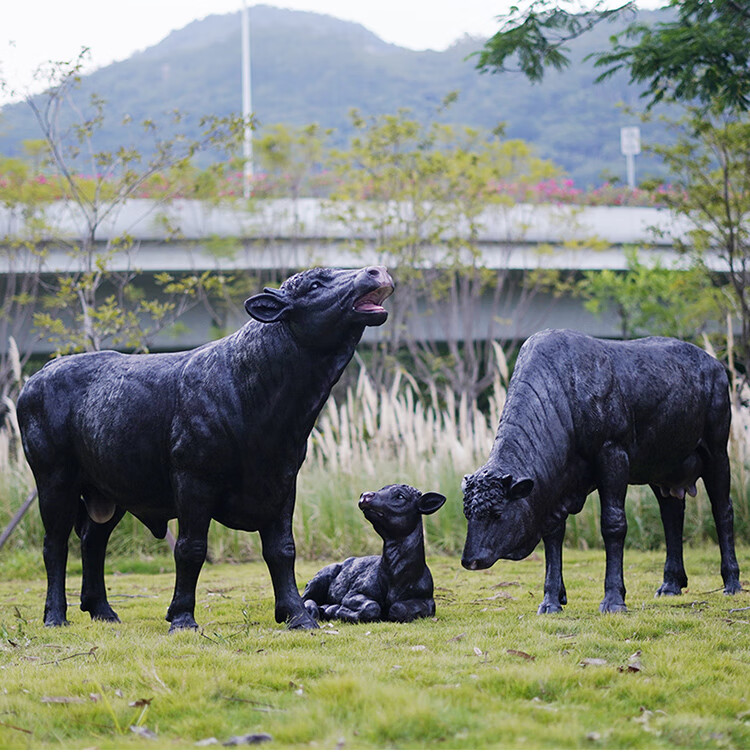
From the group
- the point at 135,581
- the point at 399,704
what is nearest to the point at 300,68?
the point at 135,581

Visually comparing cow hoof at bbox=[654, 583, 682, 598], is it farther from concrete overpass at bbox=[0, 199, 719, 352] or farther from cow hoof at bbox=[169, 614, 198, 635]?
concrete overpass at bbox=[0, 199, 719, 352]

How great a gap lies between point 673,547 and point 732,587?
40 cm

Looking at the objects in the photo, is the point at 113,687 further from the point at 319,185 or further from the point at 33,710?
the point at 319,185

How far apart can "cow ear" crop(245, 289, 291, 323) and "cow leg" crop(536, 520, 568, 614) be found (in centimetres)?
185

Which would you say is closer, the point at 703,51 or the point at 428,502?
the point at 428,502

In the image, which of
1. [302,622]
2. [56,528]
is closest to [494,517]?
[302,622]

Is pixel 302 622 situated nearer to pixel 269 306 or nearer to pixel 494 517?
pixel 494 517

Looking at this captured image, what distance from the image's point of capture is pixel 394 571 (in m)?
5.32

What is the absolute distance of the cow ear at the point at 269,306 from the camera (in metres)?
4.83

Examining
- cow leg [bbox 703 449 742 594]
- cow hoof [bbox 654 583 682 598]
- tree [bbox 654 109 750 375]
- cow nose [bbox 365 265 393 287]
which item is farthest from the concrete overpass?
cow nose [bbox 365 265 393 287]

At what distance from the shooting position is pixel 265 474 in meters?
5.02

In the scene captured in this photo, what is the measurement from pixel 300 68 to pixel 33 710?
7195cm

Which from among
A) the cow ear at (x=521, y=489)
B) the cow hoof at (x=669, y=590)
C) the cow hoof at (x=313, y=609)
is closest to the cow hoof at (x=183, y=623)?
the cow hoof at (x=313, y=609)

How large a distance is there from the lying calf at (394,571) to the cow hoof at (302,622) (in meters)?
0.28
